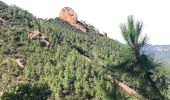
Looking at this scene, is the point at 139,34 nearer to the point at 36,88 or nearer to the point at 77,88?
the point at 36,88

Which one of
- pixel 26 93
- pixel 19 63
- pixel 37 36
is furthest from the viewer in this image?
pixel 37 36

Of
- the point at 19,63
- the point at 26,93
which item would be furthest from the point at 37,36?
the point at 26,93

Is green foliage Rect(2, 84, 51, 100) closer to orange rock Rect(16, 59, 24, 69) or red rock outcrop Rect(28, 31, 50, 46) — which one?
orange rock Rect(16, 59, 24, 69)

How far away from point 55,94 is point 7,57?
101 feet

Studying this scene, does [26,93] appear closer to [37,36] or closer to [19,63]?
[19,63]

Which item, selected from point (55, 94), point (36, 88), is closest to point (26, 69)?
point (55, 94)

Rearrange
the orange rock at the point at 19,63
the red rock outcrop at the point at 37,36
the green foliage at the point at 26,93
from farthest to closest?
the red rock outcrop at the point at 37,36 → the orange rock at the point at 19,63 → the green foliage at the point at 26,93

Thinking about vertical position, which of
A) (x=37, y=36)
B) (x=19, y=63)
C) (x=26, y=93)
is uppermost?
(x=37, y=36)

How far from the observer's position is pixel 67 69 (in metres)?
131

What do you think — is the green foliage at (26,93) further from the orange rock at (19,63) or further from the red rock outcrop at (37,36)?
the red rock outcrop at (37,36)

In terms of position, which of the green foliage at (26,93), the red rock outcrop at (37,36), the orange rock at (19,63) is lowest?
the green foliage at (26,93)

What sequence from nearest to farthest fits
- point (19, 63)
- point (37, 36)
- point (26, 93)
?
point (26, 93) < point (19, 63) < point (37, 36)

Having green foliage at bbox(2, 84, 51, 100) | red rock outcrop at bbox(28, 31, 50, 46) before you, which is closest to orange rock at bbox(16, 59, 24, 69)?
red rock outcrop at bbox(28, 31, 50, 46)

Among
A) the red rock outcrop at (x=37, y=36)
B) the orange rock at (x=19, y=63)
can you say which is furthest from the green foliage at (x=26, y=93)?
the red rock outcrop at (x=37, y=36)
